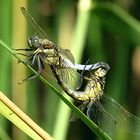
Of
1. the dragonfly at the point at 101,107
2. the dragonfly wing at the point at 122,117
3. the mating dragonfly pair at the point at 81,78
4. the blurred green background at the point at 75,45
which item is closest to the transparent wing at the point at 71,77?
the mating dragonfly pair at the point at 81,78

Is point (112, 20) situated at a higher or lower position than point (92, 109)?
higher

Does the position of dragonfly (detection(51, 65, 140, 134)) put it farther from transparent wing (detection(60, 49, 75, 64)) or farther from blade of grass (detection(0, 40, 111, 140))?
blade of grass (detection(0, 40, 111, 140))

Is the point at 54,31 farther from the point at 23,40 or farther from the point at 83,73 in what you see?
the point at 83,73

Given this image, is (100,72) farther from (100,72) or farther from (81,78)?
(81,78)

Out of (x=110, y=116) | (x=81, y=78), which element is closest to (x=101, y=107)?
(x=110, y=116)

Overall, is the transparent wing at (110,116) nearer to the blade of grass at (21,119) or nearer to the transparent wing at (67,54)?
the transparent wing at (67,54)

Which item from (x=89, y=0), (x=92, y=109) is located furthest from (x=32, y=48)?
(x=89, y=0)

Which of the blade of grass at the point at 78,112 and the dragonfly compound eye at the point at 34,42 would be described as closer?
the blade of grass at the point at 78,112
